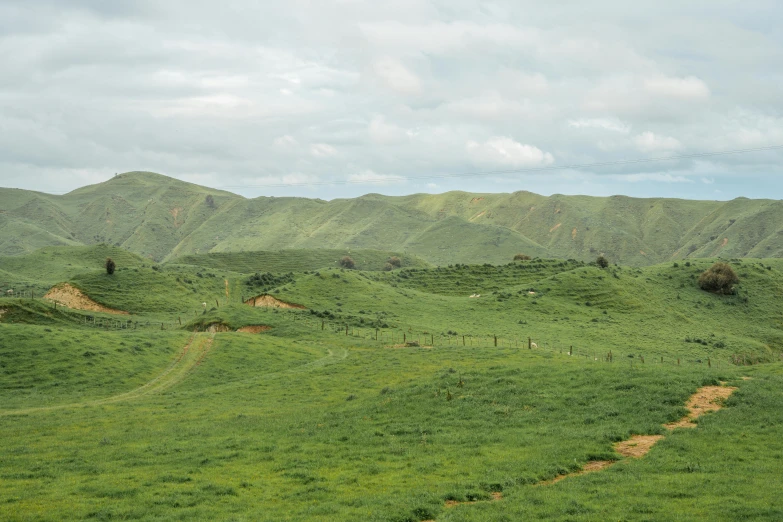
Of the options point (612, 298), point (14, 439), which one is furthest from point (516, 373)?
point (612, 298)

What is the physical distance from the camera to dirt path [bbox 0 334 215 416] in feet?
125

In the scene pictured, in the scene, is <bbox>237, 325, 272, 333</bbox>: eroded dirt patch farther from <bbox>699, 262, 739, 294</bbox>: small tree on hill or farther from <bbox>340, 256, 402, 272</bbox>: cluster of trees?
<bbox>340, 256, 402, 272</bbox>: cluster of trees

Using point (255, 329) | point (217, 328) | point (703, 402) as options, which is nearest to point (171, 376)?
point (217, 328)

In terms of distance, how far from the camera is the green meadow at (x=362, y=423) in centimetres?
1786

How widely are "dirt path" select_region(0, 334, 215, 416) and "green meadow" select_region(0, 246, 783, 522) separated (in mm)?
257

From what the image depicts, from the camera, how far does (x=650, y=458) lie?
20.2m

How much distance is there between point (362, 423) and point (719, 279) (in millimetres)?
90284

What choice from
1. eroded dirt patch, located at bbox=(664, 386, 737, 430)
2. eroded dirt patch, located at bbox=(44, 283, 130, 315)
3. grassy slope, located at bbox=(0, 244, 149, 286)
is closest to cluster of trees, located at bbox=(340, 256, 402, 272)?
grassy slope, located at bbox=(0, 244, 149, 286)

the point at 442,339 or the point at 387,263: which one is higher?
the point at 387,263

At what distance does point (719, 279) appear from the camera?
101062mm

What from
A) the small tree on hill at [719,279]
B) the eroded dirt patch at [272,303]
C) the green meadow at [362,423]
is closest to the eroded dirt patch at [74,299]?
the green meadow at [362,423]

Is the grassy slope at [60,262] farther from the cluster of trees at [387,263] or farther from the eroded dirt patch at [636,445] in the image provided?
the eroded dirt patch at [636,445]

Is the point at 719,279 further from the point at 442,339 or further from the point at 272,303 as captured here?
the point at 272,303

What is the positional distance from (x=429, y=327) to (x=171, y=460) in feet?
168
